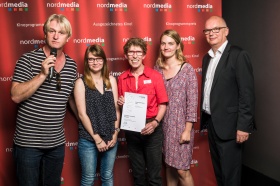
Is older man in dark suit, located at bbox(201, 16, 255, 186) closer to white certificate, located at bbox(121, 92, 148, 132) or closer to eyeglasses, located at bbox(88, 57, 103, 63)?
white certificate, located at bbox(121, 92, 148, 132)

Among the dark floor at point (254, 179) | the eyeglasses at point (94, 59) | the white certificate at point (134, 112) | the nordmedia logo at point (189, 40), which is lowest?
the dark floor at point (254, 179)

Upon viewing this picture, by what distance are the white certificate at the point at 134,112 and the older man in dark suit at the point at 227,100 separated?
0.66 meters

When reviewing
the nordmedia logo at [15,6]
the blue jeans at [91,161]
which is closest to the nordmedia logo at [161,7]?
the nordmedia logo at [15,6]

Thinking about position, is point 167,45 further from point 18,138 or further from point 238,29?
point 238,29

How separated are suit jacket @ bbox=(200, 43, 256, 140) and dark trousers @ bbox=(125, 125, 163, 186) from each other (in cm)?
59

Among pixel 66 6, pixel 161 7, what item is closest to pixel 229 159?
pixel 161 7

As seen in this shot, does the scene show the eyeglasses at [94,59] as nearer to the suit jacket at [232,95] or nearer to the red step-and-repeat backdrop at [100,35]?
the red step-and-repeat backdrop at [100,35]

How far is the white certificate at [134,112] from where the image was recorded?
258cm

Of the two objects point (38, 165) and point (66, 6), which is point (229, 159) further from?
point (66, 6)

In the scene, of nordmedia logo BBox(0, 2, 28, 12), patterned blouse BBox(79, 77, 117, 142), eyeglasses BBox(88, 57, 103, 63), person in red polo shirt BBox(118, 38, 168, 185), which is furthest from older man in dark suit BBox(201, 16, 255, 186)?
nordmedia logo BBox(0, 2, 28, 12)

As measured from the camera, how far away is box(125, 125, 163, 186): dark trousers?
268 centimetres

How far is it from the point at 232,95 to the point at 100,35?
1.55 metres

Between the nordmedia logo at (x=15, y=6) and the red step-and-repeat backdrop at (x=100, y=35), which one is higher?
the nordmedia logo at (x=15, y=6)

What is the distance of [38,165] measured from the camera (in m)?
2.31
